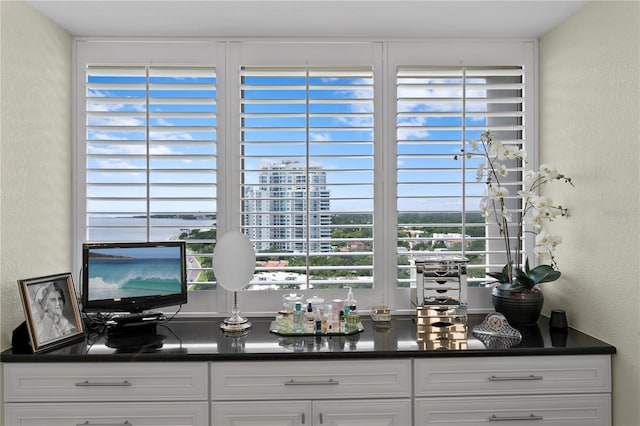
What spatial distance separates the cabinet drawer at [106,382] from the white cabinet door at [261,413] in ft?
0.34

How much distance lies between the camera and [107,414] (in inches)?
70.4

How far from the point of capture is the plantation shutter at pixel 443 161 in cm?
239

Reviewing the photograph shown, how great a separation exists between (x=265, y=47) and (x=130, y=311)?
1556mm

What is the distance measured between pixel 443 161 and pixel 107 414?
2021mm

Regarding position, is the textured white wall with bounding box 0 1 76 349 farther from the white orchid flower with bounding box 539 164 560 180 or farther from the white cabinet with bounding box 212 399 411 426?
the white orchid flower with bounding box 539 164 560 180

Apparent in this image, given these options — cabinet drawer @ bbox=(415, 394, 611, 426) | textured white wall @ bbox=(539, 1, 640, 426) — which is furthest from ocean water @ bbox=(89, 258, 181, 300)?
textured white wall @ bbox=(539, 1, 640, 426)

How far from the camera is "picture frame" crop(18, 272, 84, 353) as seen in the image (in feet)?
5.88

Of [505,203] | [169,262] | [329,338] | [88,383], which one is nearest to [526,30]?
[505,203]

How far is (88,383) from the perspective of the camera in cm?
178

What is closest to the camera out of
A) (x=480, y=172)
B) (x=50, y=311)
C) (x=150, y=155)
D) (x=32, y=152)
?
(x=50, y=311)

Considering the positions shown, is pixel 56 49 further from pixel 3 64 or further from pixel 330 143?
pixel 330 143

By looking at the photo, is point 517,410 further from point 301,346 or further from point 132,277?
point 132,277

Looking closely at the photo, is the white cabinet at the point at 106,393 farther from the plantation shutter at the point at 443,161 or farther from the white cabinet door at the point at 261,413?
the plantation shutter at the point at 443,161

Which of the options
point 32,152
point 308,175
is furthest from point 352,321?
point 32,152
